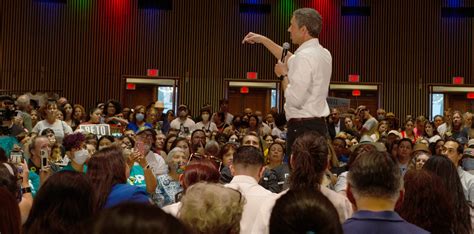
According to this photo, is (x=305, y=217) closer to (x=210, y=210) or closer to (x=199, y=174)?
(x=210, y=210)

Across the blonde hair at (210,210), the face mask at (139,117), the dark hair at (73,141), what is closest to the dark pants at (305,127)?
the blonde hair at (210,210)

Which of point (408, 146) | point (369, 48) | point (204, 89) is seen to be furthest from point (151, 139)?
point (369, 48)

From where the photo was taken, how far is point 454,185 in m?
3.82

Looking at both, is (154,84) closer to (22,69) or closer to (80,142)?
(22,69)

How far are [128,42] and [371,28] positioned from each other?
6.05m

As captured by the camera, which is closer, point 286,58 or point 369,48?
point 286,58

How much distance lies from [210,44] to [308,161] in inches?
511

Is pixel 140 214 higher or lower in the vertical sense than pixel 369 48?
lower

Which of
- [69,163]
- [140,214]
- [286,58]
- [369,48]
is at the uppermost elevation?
[369,48]

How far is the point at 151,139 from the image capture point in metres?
8.20

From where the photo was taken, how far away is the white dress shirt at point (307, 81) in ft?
13.8

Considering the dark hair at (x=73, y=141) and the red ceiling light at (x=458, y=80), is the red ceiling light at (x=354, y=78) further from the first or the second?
the dark hair at (x=73, y=141)

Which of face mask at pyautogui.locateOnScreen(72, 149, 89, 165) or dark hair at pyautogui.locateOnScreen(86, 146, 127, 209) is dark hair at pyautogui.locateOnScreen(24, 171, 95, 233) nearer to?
dark hair at pyautogui.locateOnScreen(86, 146, 127, 209)

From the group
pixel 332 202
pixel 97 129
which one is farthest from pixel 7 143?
pixel 332 202
